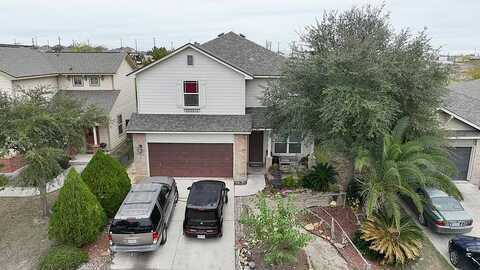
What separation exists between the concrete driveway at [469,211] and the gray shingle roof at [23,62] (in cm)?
2453

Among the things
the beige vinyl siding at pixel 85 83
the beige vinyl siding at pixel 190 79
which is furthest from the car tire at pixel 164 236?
the beige vinyl siding at pixel 85 83

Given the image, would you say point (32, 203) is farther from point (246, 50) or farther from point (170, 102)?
point (246, 50)

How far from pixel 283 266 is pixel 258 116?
10.1 metres

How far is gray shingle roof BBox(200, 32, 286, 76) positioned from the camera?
67.1 ft

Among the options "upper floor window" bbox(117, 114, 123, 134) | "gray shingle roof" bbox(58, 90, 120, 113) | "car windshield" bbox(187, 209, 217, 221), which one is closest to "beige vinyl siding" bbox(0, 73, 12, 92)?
"gray shingle roof" bbox(58, 90, 120, 113)

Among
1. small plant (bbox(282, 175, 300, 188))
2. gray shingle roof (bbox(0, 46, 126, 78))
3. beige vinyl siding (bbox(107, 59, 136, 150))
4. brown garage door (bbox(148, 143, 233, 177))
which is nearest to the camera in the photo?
small plant (bbox(282, 175, 300, 188))

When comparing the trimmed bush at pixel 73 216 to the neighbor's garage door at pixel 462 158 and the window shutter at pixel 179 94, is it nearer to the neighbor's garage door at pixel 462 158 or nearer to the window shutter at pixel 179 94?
the window shutter at pixel 179 94

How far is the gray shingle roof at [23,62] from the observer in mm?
21016

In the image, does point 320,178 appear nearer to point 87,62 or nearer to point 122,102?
point 122,102

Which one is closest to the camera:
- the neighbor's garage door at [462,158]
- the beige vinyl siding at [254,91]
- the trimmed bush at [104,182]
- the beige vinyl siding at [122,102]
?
the trimmed bush at [104,182]

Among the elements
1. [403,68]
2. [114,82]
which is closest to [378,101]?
[403,68]

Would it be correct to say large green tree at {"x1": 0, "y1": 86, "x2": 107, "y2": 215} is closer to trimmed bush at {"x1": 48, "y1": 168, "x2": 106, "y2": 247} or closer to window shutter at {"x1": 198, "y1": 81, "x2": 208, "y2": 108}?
trimmed bush at {"x1": 48, "y1": 168, "x2": 106, "y2": 247}

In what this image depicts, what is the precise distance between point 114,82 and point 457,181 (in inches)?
957

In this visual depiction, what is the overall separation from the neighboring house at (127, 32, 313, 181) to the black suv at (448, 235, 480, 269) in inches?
316
